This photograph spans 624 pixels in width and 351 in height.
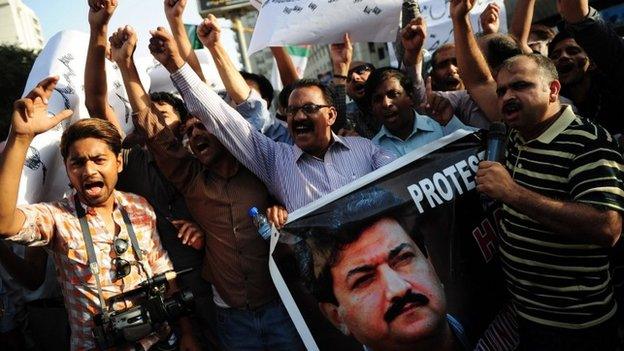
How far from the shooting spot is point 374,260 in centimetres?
208

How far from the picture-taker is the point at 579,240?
1814 millimetres

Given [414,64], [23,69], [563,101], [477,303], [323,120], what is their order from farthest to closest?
[23,69] → [414,64] → [563,101] → [323,120] → [477,303]

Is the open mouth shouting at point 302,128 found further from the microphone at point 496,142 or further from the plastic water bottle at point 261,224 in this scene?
the microphone at point 496,142

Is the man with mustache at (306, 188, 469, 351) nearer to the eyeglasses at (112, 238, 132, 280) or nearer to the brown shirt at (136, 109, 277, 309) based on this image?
the brown shirt at (136, 109, 277, 309)

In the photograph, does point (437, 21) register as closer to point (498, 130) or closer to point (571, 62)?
point (571, 62)

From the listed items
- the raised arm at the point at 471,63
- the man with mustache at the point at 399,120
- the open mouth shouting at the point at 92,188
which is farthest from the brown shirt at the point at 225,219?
the raised arm at the point at 471,63

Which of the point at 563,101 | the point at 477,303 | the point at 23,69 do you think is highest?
the point at 23,69

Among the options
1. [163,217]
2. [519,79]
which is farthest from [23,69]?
[519,79]

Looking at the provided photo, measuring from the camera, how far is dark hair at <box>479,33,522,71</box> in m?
2.82

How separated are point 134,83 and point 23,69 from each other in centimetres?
198

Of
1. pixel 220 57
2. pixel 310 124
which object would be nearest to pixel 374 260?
pixel 310 124

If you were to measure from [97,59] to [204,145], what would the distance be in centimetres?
74

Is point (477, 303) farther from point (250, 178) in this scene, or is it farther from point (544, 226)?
point (250, 178)

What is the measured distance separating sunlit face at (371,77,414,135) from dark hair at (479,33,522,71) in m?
0.55
